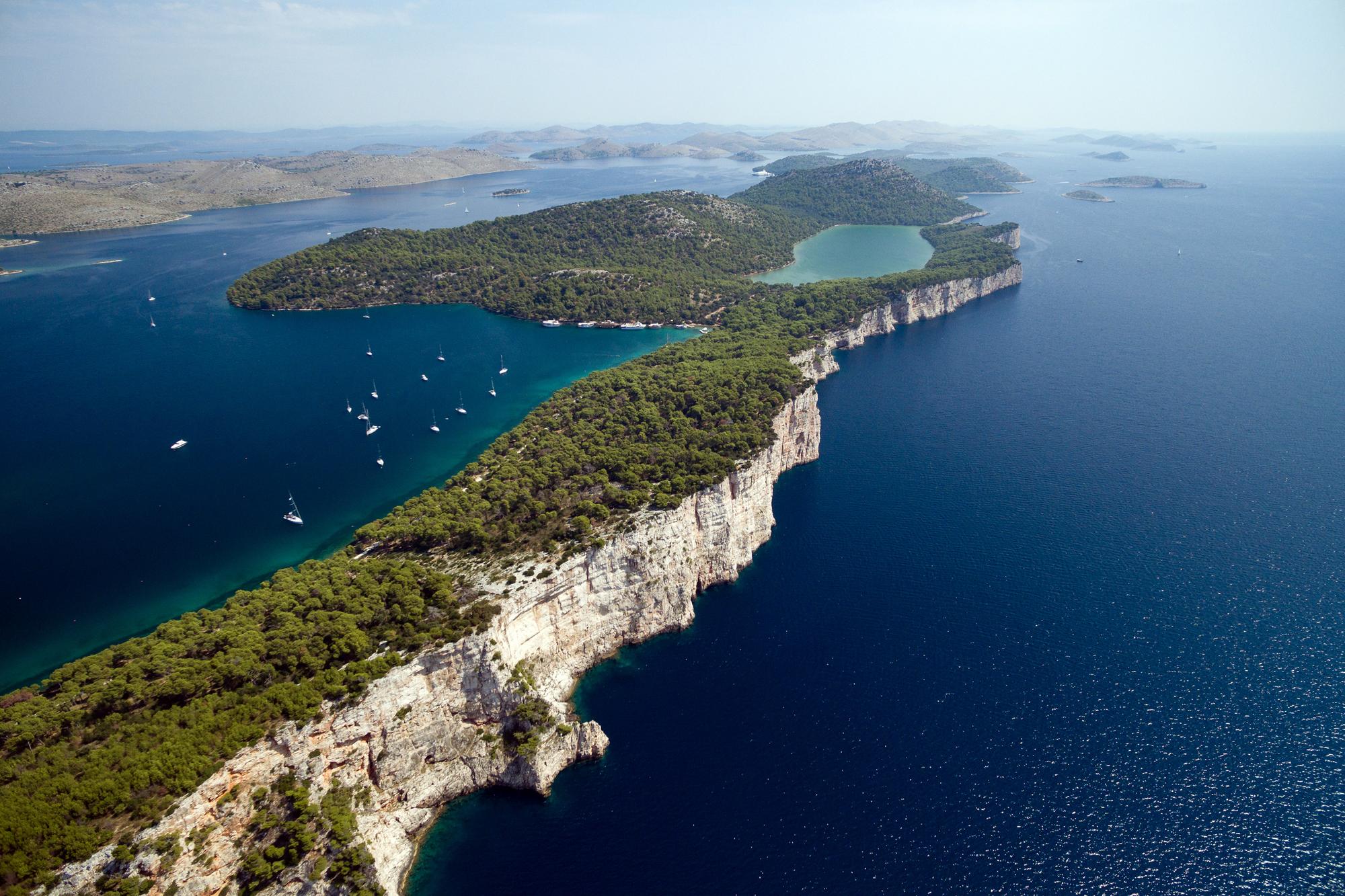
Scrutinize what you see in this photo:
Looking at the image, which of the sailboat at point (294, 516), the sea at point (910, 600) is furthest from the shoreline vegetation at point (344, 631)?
the sailboat at point (294, 516)

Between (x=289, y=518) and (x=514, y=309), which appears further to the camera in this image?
(x=514, y=309)

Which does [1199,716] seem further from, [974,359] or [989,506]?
[974,359]

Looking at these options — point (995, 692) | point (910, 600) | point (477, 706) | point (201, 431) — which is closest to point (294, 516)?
point (201, 431)

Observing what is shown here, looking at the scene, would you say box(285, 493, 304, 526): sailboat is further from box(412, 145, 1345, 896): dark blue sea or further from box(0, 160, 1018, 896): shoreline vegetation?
box(412, 145, 1345, 896): dark blue sea

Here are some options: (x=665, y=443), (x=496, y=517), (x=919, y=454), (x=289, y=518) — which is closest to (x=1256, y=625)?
(x=919, y=454)

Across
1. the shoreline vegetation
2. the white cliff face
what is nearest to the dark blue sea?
the white cliff face
